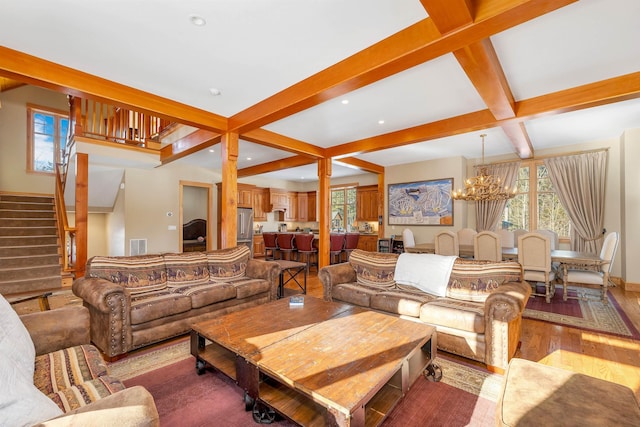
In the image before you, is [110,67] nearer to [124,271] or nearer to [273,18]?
[273,18]

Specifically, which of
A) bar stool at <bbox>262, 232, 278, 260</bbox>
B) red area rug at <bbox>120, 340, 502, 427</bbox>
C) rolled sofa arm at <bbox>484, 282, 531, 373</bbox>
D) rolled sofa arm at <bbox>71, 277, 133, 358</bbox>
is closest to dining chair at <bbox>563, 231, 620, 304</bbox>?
rolled sofa arm at <bbox>484, 282, 531, 373</bbox>

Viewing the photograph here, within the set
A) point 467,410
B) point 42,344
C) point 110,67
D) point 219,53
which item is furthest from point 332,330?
point 110,67

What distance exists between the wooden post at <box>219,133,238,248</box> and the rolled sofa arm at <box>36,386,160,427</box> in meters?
3.38

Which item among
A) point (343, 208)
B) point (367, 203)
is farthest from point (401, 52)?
point (343, 208)

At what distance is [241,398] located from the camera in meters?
1.96

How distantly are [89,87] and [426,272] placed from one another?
163 inches

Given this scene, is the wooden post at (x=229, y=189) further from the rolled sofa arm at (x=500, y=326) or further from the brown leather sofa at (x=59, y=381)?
the rolled sofa arm at (x=500, y=326)

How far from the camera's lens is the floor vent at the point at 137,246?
6594 mm

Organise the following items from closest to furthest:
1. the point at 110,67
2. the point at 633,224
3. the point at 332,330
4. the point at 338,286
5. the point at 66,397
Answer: the point at 66,397 < the point at 332,330 < the point at 110,67 < the point at 338,286 < the point at 633,224

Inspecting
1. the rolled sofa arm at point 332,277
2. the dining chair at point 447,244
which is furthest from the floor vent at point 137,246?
the dining chair at point 447,244

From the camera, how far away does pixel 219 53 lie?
2.63 meters

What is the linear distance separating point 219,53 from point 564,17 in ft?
9.21

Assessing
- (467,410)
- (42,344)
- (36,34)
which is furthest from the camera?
(36,34)

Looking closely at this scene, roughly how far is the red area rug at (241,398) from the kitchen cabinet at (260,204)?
22.7 ft
